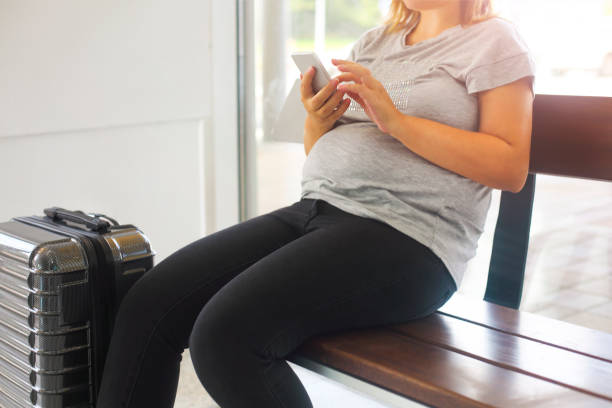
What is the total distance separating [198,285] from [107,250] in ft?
0.79

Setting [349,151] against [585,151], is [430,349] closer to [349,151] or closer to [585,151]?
[349,151]

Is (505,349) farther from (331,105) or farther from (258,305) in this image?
(331,105)

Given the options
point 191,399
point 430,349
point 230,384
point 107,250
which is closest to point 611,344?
point 430,349

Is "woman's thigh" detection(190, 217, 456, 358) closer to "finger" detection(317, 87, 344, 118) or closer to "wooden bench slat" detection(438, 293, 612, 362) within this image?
"wooden bench slat" detection(438, 293, 612, 362)

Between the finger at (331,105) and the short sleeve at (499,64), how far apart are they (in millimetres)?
250

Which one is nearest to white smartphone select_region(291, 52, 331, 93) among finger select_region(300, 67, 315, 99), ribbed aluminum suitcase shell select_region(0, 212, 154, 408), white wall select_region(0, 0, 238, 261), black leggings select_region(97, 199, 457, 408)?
finger select_region(300, 67, 315, 99)

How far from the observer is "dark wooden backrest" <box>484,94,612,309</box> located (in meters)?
1.40

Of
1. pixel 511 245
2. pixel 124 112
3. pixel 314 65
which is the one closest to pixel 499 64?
pixel 314 65

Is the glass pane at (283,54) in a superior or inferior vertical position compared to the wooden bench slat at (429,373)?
superior

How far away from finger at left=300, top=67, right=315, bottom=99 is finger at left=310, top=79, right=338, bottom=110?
0.07 ft

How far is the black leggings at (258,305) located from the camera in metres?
1.01

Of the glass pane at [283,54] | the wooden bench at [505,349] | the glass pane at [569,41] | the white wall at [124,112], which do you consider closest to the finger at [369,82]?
the wooden bench at [505,349]

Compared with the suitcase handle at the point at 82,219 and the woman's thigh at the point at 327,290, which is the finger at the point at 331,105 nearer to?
the woman's thigh at the point at 327,290

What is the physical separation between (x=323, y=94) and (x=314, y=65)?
0.06 meters
